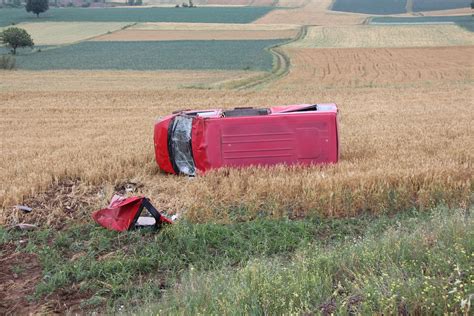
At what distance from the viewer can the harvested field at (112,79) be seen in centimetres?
2714

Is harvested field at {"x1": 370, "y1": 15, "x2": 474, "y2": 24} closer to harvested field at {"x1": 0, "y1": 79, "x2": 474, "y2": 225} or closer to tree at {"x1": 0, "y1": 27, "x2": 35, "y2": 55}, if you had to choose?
tree at {"x1": 0, "y1": 27, "x2": 35, "y2": 55}

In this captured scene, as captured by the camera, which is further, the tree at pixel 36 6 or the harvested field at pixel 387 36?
the tree at pixel 36 6

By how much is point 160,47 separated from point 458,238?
50.7 meters

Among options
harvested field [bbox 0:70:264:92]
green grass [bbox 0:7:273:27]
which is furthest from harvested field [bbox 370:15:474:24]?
harvested field [bbox 0:70:264:92]

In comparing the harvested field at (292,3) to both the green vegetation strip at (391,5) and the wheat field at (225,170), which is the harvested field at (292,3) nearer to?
the green vegetation strip at (391,5)

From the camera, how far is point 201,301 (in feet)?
14.2

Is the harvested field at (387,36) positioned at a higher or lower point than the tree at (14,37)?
lower

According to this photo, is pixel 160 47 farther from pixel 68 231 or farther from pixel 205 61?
pixel 68 231

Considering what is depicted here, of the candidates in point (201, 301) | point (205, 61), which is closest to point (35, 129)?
point (201, 301)

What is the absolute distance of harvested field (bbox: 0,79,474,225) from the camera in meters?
7.37

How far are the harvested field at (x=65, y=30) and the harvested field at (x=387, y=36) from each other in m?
25.1

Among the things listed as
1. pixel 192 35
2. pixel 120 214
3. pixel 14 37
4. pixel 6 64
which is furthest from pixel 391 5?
pixel 120 214

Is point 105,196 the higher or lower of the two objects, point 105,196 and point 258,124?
the lower

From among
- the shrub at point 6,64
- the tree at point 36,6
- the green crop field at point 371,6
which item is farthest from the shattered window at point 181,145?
the green crop field at point 371,6
